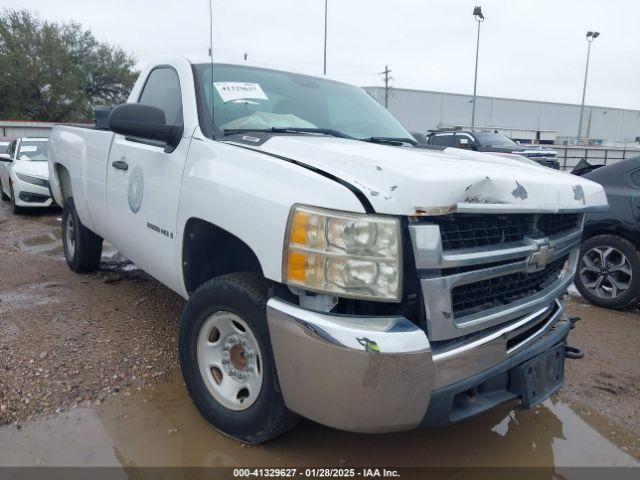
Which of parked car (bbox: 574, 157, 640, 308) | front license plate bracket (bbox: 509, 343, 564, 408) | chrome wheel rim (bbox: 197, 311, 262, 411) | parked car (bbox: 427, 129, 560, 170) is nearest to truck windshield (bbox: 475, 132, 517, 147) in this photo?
parked car (bbox: 427, 129, 560, 170)

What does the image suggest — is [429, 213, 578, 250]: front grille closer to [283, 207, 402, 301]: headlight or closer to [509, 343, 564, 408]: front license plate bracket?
[283, 207, 402, 301]: headlight

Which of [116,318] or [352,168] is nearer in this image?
[352,168]

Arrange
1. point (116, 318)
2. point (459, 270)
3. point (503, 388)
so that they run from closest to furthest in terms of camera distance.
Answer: point (459, 270) < point (503, 388) < point (116, 318)

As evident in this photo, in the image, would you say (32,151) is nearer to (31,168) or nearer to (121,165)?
(31,168)

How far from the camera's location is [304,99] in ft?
11.6

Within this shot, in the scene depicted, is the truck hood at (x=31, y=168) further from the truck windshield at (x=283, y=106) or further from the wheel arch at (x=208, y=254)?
the wheel arch at (x=208, y=254)

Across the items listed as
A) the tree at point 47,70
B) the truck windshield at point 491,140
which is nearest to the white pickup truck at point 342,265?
the truck windshield at point 491,140

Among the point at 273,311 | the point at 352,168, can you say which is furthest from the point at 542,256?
the point at 273,311

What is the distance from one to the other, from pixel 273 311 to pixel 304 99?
1910 millimetres

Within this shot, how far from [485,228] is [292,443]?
4.56 feet

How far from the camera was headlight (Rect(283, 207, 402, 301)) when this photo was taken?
6.46 feet

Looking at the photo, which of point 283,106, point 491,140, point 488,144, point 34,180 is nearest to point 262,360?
point 283,106

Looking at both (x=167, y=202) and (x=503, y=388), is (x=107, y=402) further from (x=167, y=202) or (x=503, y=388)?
(x=503, y=388)

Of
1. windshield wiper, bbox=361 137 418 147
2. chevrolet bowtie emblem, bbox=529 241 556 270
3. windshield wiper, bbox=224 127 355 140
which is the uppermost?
windshield wiper, bbox=224 127 355 140
